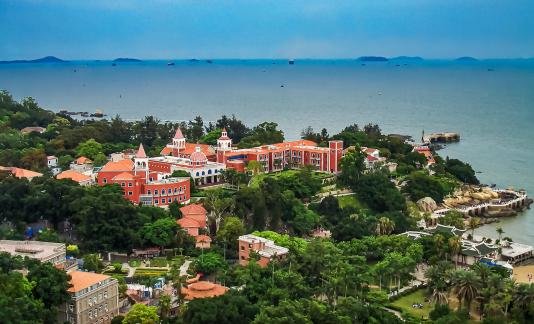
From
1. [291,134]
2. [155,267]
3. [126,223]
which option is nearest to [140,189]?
[126,223]

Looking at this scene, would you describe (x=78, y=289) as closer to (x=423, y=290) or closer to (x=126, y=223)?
(x=126, y=223)

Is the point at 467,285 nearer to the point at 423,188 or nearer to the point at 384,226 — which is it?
the point at 384,226

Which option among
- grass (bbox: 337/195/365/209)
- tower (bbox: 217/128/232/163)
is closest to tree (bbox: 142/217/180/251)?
grass (bbox: 337/195/365/209)

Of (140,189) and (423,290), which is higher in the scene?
(140,189)

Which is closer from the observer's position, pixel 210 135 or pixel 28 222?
pixel 28 222

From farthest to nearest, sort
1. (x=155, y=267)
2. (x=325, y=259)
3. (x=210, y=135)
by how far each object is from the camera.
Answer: (x=210, y=135) < (x=155, y=267) < (x=325, y=259)

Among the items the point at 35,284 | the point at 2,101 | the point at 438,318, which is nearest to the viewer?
the point at 35,284
